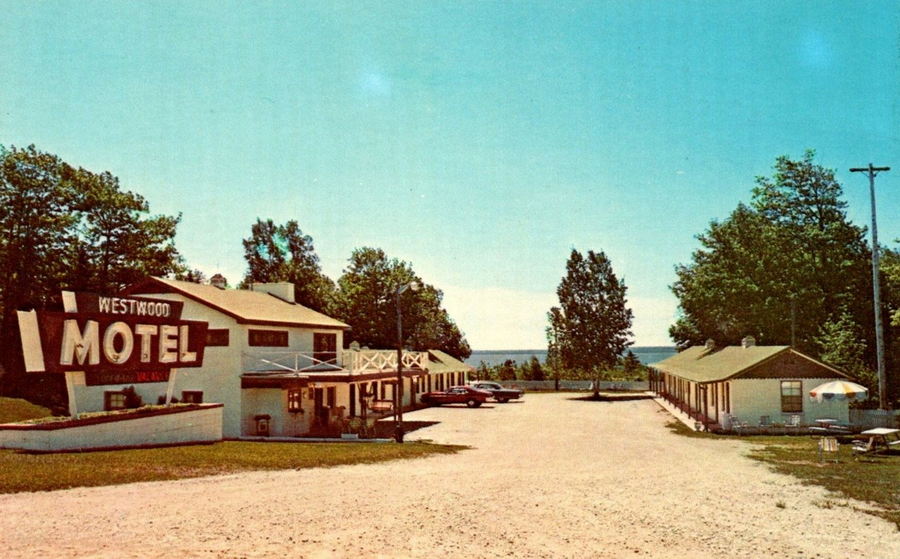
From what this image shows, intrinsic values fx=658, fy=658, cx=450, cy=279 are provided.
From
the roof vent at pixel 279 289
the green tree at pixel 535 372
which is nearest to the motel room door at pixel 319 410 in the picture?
the roof vent at pixel 279 289

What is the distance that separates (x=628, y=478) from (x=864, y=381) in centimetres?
2620

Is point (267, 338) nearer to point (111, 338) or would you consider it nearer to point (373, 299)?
point (111, 338)

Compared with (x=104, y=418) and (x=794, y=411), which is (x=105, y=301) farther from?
(x=794, y=411)

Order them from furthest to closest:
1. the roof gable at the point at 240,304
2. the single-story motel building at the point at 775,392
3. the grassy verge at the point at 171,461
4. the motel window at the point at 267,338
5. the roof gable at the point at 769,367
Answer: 1. the roof gable at the point at 769,367
2. the single-story motel building at the point at 775,392
3. the motel window at the point at 267,338
4. the roof gable at the point at 240,304
5. the grassy verge at the point at 171,461

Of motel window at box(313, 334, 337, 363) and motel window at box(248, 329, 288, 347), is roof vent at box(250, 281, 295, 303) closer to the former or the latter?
motel window at box(313, 334, 337, 363)

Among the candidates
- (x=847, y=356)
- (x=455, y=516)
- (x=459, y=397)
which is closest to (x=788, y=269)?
(x=847, y=356)

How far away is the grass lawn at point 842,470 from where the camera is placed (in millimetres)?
15123

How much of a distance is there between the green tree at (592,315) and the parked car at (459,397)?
51.8 ft

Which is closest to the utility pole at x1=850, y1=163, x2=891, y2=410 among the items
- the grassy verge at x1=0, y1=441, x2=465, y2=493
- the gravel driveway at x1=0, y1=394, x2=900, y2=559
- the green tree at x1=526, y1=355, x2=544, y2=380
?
the gravel driveway at x1=0, y1=394, x2=900, y2=559

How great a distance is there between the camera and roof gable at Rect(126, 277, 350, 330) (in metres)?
30.4

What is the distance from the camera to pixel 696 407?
38875 mm

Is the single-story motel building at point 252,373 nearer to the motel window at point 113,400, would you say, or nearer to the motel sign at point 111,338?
the motel window at point 113,400

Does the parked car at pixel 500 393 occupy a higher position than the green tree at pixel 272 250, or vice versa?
the green tree at pixel 272 250

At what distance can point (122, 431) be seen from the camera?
70.3 feet
